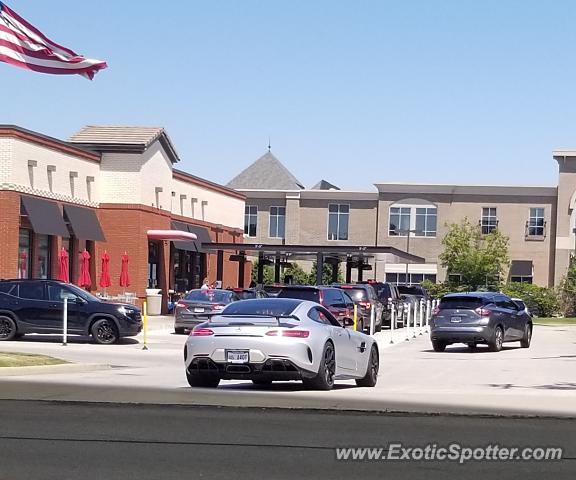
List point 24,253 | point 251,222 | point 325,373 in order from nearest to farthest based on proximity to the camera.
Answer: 1. point 325,373
2. point 24,253
3. point 251,222

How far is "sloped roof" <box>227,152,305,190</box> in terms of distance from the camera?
98.2 m

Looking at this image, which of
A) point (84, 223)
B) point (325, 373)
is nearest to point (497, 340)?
point (325, 373)

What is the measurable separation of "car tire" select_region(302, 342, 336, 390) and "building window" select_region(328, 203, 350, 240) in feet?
236

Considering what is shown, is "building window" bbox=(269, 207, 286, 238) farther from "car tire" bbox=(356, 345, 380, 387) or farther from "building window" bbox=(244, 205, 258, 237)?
"car tire" bbox=(356, 345, 380, 387)

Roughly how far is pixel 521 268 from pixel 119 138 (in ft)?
150

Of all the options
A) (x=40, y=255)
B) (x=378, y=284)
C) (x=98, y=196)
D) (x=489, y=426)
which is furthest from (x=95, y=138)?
(x=489, y=426)

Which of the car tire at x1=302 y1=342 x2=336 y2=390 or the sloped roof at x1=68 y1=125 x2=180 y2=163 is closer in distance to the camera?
the car tire at x1=302 y1=342 x2=336 y2=390

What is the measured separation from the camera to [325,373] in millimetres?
17547

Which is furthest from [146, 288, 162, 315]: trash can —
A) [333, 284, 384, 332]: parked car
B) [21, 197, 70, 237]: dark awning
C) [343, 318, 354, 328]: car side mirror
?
[343, 318, 354, 328]: car side mirror

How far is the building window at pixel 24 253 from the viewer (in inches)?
1652

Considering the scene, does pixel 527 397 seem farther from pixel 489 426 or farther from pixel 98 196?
pixel 98 196

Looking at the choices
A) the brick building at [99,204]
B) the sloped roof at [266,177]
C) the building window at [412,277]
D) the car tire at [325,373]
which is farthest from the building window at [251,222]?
the car tire at [325,373]

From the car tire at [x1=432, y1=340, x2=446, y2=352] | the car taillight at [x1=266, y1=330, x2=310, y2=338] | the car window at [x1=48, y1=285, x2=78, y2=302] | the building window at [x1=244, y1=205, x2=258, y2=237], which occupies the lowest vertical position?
the car tire at [x1=432, y1=340, x2=446, y2=352]

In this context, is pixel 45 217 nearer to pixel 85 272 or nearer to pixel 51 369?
pixel 85 272
